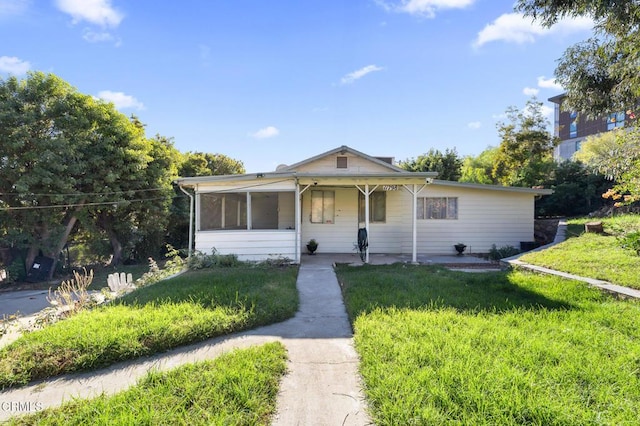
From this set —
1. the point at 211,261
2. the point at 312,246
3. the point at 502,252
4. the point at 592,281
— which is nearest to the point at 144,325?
the point at 211,261

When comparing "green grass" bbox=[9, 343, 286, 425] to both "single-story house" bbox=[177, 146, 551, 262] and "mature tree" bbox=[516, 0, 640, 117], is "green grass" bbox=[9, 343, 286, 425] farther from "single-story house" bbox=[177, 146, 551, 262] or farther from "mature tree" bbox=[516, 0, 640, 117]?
"single-story house" bbox=[177, 146, 551, 262]

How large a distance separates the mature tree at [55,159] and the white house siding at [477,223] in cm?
1262

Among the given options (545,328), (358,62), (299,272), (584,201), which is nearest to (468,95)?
(358,62)

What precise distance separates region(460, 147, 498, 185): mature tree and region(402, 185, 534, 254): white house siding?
10792mm

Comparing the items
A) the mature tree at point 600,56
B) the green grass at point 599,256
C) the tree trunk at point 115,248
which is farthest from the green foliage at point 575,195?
the tree trunk at point 115,248

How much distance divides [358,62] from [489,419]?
11323 mm

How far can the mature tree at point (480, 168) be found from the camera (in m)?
22.6

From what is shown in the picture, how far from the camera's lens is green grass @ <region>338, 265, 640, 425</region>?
7.97ft

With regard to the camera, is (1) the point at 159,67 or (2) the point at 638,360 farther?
(1) the point at 159,67

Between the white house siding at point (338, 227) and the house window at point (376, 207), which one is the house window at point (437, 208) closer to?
the house window at point (376, 207)

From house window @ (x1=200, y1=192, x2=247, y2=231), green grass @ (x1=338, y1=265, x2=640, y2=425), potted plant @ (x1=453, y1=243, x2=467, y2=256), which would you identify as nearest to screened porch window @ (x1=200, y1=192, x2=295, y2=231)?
house window @ (x1=200, y1=192, x2=247, y2=231)

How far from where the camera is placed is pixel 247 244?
980 centimetres

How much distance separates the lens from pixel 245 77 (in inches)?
465

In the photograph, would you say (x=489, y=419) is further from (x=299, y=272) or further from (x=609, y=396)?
(x=299, y=272)
